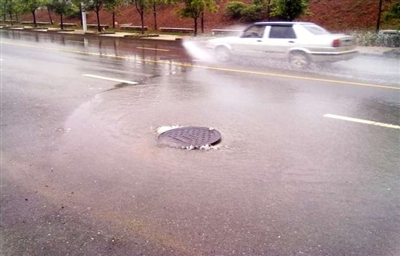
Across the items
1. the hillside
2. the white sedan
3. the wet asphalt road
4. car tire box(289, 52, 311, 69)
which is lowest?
the wet asphalt road

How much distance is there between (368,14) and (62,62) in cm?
1836

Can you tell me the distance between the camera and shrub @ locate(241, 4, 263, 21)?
27.1 m

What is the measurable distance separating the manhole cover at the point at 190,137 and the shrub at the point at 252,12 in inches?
904

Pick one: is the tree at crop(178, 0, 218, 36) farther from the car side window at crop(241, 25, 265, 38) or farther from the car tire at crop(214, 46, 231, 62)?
the car side window at crop(241, 25, 265, 38)

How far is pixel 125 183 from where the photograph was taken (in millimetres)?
4285

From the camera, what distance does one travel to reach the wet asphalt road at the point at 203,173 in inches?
128

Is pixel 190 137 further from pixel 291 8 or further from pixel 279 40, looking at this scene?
pixel 291 8

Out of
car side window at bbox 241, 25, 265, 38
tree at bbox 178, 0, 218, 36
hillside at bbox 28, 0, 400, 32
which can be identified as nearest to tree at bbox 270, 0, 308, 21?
hillside at bbox 28, 0, 400, 32

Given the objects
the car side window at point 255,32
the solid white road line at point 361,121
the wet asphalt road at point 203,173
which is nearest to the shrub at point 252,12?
the car side window at point 255,32

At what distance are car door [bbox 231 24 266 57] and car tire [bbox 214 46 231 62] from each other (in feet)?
1.09

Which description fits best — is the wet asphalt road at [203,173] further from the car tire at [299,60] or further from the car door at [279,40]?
the car door at [279,40]

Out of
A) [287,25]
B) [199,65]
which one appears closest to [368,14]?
[287,25]

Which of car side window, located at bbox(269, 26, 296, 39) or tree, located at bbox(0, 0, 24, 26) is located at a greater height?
tree, located at bbox(0, 0, 24, 26)

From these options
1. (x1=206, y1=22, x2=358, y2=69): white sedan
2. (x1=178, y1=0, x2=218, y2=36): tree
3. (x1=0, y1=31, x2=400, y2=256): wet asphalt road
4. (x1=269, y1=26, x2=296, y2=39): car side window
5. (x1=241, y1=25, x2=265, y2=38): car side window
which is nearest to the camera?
(x1=0, y1=31, x2=400, y2=256): wet asphalt road
